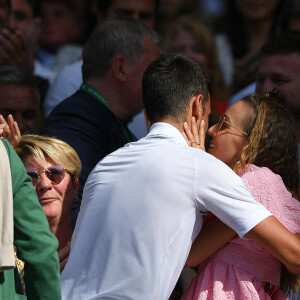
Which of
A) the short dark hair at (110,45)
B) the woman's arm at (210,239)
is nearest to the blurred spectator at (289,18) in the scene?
the short dark hair at (110,45)

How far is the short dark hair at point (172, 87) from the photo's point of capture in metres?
3.91

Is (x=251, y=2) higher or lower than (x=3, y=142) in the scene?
lower

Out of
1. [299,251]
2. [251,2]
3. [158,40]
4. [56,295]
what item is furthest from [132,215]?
[251,2]

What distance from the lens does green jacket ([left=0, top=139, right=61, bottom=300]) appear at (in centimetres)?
347

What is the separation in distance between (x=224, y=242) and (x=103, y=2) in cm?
363

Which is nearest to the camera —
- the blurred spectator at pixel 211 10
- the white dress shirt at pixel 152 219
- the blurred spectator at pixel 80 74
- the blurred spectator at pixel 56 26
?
the white dress shirt at pixel 152 219

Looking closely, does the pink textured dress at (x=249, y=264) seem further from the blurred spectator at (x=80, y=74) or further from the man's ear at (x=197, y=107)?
the blurred spectator at (x=80, y=74)

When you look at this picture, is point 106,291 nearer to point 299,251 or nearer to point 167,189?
point 167,189

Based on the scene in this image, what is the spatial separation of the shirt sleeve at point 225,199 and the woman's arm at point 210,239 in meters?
0.25

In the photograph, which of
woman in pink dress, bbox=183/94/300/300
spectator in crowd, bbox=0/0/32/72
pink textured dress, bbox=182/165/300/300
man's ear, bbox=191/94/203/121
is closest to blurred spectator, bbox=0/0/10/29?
spectator in crowd, bbox=0/0/32/72

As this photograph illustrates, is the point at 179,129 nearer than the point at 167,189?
No

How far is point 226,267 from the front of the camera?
400 centimetres

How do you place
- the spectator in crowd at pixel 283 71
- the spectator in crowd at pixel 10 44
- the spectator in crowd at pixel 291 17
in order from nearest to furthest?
1. the spectator in crowd at pixel 283 71
2. the spectator in crowd at pixel 291 17
3. the spectator in crowd at pixel 10 44

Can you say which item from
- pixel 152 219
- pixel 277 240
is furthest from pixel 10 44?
pixel 277 240
